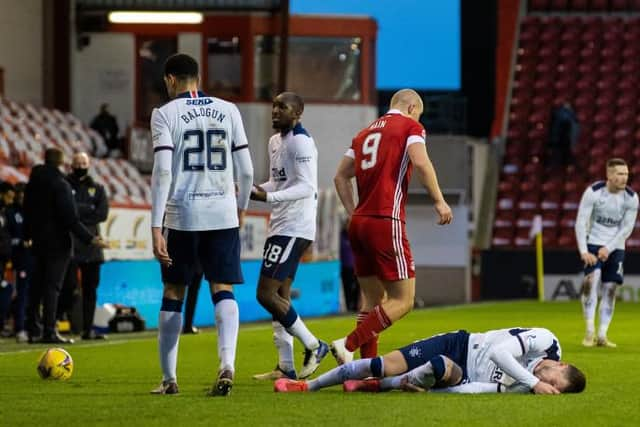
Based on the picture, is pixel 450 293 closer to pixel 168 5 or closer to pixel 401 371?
pixel 168 5

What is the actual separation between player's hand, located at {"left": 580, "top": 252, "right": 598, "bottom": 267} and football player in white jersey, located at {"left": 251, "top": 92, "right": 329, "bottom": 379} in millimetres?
4766

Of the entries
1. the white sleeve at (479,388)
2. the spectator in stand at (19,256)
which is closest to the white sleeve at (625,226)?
the white sleeve at (479,388)

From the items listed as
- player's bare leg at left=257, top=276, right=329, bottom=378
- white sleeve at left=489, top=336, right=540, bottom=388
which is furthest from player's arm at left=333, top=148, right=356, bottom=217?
white sleeve at left=489, top=336, right=540, bottom=388

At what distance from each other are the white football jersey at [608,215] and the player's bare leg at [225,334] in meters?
6.37

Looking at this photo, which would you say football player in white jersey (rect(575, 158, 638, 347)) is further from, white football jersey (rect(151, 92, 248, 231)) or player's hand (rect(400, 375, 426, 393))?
white football jersey (rect(151, 92, 248, 231))

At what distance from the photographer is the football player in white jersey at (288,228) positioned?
10.4 meters

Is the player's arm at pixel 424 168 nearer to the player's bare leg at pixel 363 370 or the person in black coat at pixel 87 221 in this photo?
the player's bare leg at pixel 363 370

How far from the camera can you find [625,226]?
14.7 m

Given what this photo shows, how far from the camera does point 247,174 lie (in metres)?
9.10

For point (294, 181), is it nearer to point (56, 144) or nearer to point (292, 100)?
point (292, 100)

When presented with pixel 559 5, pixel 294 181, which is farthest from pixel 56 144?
pixel 559 5

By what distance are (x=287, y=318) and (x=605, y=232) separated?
536 centimetres

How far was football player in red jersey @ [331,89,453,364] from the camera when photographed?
9.62 metres

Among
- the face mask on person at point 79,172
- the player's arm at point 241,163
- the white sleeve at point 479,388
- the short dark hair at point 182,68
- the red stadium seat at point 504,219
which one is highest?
the short dark hair at point 182,68
